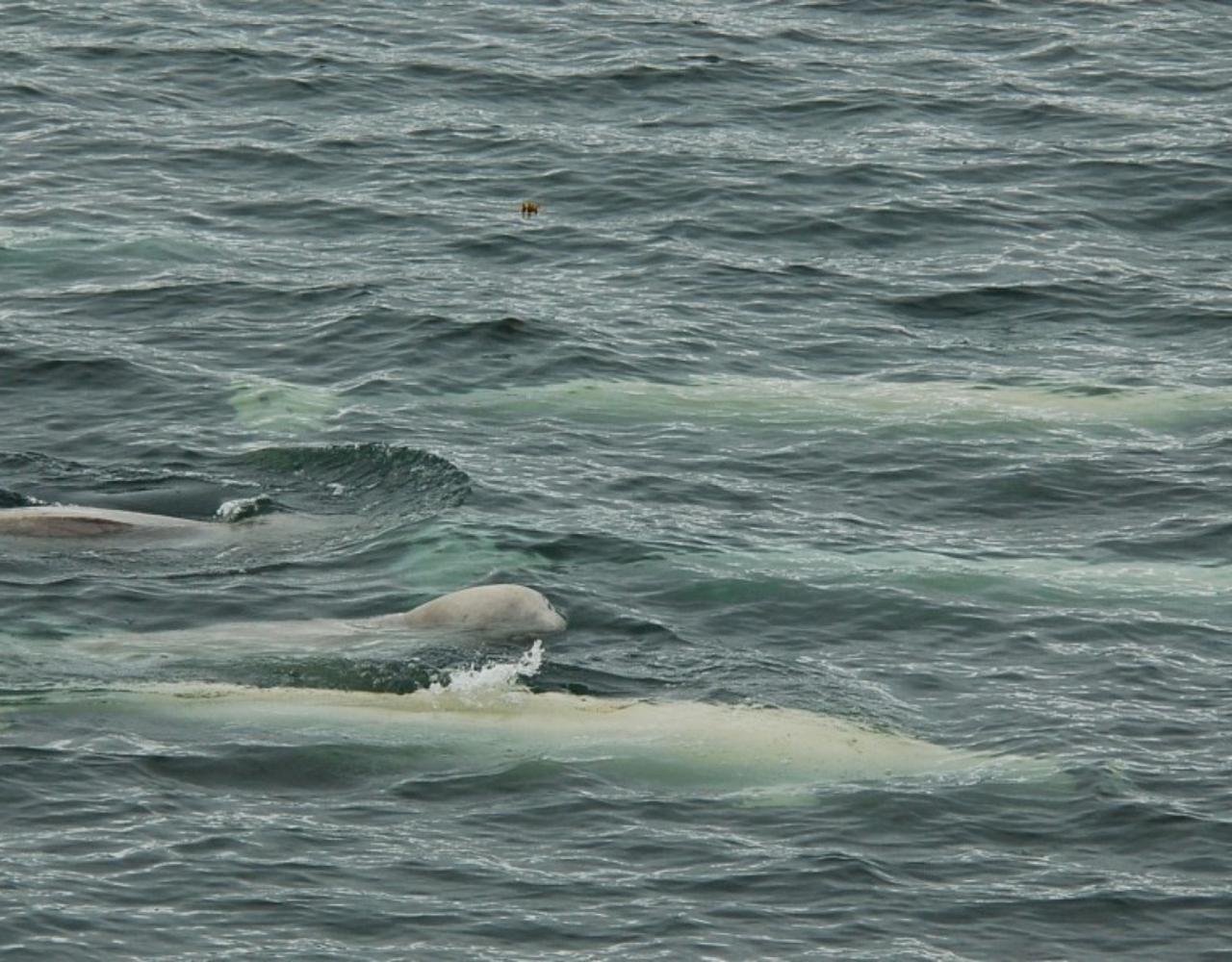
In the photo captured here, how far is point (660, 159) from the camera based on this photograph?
31.6 m

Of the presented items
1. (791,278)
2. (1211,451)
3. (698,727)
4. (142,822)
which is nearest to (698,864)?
(698,727)

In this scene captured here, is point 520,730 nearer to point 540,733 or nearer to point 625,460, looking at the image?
point 540,733

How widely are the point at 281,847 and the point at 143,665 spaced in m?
3.01

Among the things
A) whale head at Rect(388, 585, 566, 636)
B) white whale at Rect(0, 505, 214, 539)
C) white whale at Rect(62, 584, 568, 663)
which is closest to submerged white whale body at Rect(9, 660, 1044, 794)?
white whale at Rect(62, 584, 568, 663)

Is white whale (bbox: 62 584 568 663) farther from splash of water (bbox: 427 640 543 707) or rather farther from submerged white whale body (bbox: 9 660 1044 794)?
submerged white whale body (bbox: 9 660 1044 794)

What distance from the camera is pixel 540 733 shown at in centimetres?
1645

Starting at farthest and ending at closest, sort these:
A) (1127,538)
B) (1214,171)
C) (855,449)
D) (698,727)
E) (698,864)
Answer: (1214,171) → (855,449) → (1127,538) → (698,727) → (698,864)

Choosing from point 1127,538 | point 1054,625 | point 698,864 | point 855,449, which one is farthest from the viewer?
point 855,449

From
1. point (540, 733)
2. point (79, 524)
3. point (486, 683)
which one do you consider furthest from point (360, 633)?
point (79, 524)

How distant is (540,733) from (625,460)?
20.4 ft

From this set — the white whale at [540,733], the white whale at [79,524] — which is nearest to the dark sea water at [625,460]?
the white whale at [540,733]

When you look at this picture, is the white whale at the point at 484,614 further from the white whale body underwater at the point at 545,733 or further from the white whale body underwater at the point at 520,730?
the white whale body underwater at the point at 545,733

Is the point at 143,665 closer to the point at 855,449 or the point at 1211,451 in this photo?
the point at 855,449

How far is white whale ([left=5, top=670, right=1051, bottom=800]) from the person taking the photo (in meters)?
16.0
